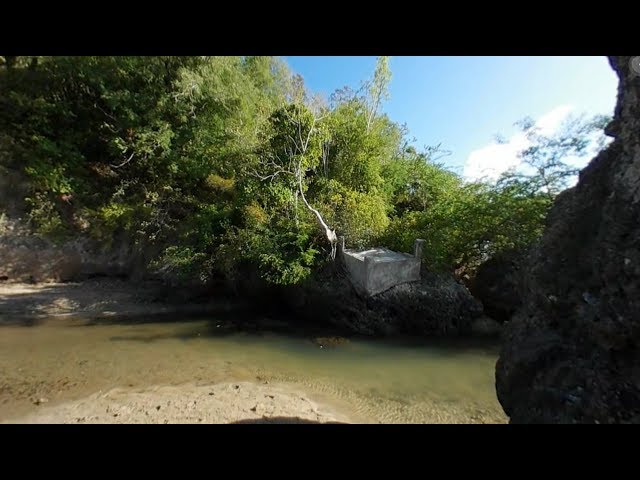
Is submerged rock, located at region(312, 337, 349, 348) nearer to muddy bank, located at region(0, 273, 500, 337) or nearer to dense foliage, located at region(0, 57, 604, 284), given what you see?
muddy bank, located at region(0, 273, 500, 337)

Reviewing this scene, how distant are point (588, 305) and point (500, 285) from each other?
6844 millimetres

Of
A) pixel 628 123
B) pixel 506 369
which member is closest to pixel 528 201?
pixel 628 123

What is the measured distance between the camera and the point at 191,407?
396 centimetres

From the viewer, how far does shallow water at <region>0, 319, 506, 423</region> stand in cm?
426

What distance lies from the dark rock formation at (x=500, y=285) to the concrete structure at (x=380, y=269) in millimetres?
2022

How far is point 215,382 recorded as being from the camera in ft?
15.7

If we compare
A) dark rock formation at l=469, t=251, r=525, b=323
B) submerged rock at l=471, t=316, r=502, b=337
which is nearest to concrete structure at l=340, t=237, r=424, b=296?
submerged rock at l=471, t=316, r=502, b=337

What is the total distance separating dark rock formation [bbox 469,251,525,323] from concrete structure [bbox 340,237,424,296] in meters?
2.02

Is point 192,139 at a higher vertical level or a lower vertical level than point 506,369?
higher

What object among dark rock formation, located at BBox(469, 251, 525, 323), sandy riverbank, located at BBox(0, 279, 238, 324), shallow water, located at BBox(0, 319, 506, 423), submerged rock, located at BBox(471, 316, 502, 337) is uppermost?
dark rock formation, located at BBox(469, 251, 525, 323)

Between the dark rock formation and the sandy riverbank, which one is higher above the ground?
the dark rock formation

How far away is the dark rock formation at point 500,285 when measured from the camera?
27.1ft

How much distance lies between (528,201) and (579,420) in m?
7.08

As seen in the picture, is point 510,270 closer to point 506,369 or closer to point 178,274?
point 506,369
